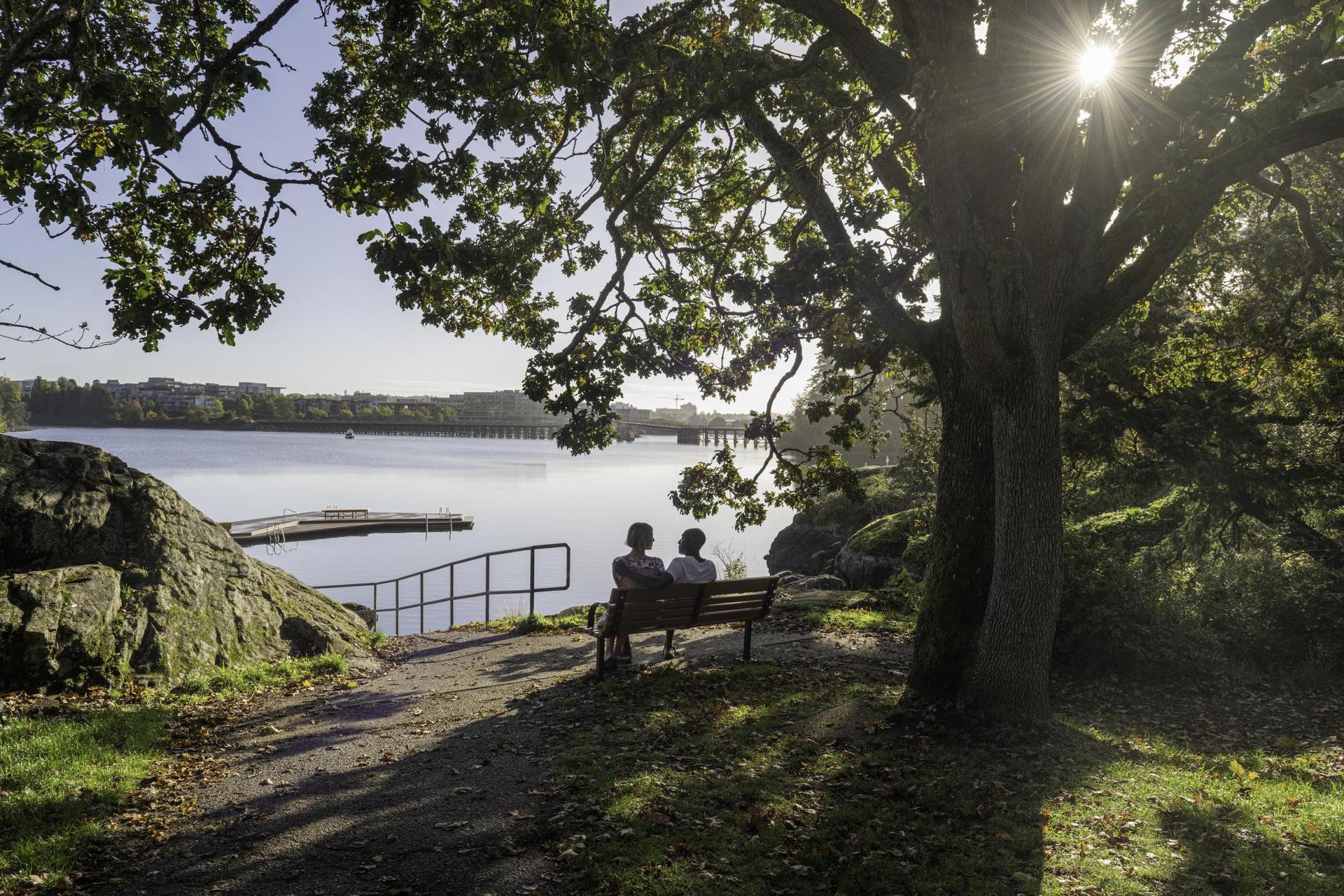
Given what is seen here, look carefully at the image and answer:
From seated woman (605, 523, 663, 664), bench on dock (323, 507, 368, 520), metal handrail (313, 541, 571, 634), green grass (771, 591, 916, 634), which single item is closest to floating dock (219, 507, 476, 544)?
bench on dock (323, 507, 368, 520)

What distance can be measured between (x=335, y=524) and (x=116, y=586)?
1364 inches

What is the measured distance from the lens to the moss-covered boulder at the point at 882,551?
16672mm

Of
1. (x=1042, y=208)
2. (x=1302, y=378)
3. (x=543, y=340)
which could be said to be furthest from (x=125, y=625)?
(x=1302, y=378)

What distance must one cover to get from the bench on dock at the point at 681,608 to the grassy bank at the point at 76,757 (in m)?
3.54

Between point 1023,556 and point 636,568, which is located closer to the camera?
point 1023,556

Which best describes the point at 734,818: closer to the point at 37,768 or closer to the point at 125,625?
the point at 37,768

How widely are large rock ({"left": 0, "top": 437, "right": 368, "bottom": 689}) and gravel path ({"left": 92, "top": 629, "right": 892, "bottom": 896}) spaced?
1.44 m

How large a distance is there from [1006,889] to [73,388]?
16716 cm

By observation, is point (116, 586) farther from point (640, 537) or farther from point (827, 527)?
point (827, 527)

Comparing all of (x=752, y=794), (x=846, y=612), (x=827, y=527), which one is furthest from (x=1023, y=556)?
(x=827, y=527)

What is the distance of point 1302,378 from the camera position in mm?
11055

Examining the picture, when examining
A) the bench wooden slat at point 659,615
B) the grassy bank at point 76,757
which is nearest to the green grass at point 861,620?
the bench wooden slat at point 659,615

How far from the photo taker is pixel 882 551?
17.8 metres

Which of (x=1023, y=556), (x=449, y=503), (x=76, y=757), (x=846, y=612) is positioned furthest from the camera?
(x=449, y=503)
